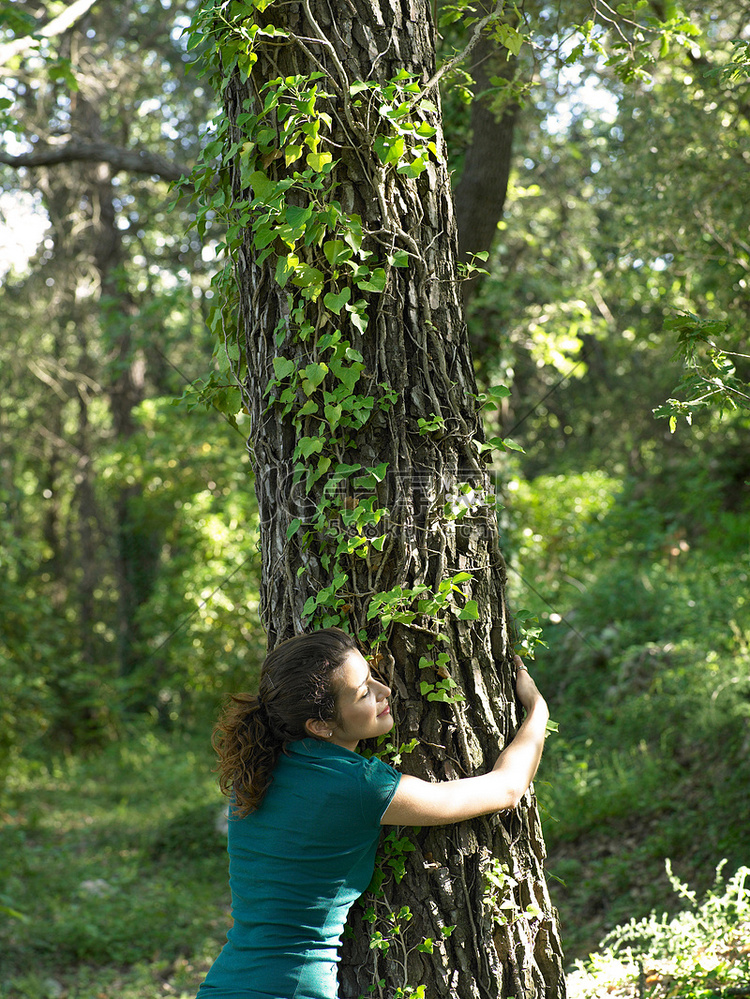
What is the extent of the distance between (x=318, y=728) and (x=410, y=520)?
1.88 feet

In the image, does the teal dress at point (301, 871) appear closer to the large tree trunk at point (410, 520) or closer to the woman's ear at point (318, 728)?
the woman's ear at point (318, 728)

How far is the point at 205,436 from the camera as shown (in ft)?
27.7

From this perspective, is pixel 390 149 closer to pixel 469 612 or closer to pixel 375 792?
pixel 469 612

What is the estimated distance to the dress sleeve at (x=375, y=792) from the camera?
1.89m

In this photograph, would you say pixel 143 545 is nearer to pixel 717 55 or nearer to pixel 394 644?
pixel 717 55

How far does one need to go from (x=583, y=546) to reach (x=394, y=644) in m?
6.20

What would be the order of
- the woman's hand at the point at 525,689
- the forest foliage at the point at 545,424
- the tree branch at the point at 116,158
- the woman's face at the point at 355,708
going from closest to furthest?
the woman's face at the point at 355,708 → the woman's hand at the point at 525,689 → the forest foliage at the point at 545,424 → the tree branch at the point at 116,158

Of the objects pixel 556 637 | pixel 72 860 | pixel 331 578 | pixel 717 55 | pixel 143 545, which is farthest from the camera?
pixel 143 545

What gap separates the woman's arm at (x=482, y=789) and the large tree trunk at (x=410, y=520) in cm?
6

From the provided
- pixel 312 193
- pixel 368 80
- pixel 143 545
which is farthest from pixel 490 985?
pixel 143 545

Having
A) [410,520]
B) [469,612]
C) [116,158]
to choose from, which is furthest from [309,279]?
[116,158]

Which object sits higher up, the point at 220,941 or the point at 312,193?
the point at 312,193

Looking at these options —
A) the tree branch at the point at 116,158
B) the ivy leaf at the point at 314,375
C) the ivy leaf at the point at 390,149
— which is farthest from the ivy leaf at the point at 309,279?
the tree branch at the point at 116,158

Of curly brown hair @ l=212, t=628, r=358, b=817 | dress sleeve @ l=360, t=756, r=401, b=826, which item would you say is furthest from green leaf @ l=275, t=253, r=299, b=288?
dress sleeve @ l=360, t=756, r=401, b=826
